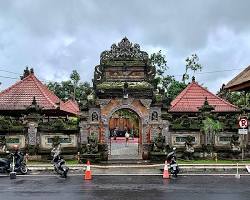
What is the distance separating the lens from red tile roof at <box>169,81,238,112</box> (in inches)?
1396

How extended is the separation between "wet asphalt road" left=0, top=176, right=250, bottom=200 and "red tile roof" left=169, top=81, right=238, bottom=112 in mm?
15642

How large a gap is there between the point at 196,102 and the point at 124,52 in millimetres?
9436

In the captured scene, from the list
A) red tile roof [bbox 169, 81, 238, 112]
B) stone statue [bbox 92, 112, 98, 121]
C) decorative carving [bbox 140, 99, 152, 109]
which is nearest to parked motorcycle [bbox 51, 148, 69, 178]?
stone statue [bbox 92, 112, 98, 121]

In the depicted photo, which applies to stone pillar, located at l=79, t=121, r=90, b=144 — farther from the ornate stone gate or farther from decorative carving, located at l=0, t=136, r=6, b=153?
decorative carving, located at l=0, t=136, r=6, b=153

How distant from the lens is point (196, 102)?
36406 millimetres

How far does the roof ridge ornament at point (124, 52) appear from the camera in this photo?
2934cm

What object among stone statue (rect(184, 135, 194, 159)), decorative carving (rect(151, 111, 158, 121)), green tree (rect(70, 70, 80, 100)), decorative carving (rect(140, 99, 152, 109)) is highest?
green tree (rect(70, 70, 80, 100))

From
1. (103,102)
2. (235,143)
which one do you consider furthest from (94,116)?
(235,143)

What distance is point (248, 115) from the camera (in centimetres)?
2964

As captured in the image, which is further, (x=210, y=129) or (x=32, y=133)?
(x=210, y=129)

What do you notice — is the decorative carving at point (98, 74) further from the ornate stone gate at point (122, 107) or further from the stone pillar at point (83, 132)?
the stone pillar at point (83, 132)

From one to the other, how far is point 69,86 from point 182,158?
68.9 metres

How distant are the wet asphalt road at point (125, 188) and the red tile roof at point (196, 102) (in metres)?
15.6

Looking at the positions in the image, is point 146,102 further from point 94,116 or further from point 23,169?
point 23,169
